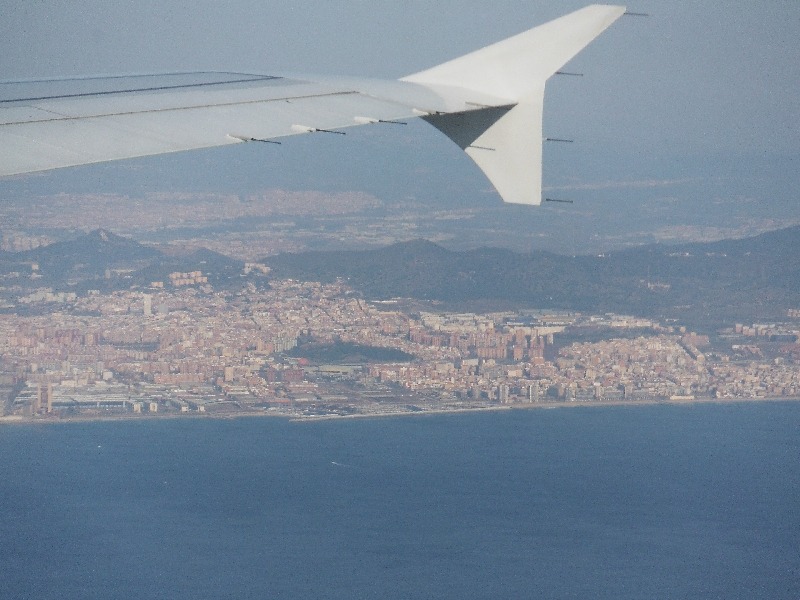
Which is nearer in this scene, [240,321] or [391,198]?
[240,321]

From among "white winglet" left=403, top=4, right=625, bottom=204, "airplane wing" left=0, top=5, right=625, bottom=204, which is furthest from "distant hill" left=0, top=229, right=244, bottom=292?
"white winglet" left=403, top=4, right=625, bottom=204

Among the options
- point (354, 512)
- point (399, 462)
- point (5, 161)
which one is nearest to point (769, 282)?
point (399, 462)

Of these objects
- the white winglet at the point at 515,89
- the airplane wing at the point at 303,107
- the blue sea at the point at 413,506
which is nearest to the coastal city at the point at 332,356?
the blue sea at the point at 413,506

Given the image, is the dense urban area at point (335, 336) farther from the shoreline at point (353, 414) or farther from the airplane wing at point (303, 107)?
A: the airplane wing at point (303, 107)

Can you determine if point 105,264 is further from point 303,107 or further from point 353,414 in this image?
point 303,107

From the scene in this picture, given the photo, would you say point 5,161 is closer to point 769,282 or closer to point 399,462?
point 399,462

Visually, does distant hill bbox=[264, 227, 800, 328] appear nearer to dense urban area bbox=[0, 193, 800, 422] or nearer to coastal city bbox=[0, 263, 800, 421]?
dense urban area bbox=[0, 193, 800, 422]

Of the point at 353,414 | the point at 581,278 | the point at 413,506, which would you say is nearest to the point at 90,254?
the point at 353,414
